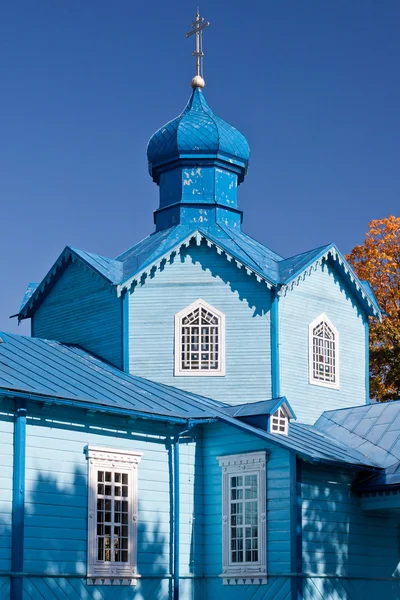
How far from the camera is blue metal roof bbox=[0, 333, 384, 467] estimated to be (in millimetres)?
15742

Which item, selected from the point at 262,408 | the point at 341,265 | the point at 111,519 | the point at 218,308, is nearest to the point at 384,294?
the point at 341,265

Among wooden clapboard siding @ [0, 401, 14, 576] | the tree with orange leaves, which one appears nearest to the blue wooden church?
wooden clapboard siding @ [0, 401, 14, 576]

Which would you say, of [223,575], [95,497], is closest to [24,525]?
[95,497]

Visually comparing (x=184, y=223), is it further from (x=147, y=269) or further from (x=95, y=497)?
(x=95, y=497)

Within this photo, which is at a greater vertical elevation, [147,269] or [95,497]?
[147,269]

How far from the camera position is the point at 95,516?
51.9 ft

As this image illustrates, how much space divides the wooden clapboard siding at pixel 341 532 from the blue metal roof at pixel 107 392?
1.65 ft

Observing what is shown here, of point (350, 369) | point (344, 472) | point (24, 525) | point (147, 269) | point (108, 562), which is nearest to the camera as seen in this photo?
point (24, 525)

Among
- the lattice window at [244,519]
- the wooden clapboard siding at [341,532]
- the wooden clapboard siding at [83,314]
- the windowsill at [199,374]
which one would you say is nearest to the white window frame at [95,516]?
the lattice window at [244,519]

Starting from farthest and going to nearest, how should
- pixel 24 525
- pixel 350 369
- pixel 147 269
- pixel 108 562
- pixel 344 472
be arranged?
pixel 350 369, pixel 147 269, pixel 344 472, pixel 108 562, pixel 24 525

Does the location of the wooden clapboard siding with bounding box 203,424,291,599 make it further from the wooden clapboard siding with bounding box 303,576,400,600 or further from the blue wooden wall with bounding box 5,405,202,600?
the wooden clapboard siding with bounding box 303,576,400,600

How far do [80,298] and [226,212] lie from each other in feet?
12.5

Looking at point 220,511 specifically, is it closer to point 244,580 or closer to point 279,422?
point 244,580

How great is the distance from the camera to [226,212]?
2270 centimetres
